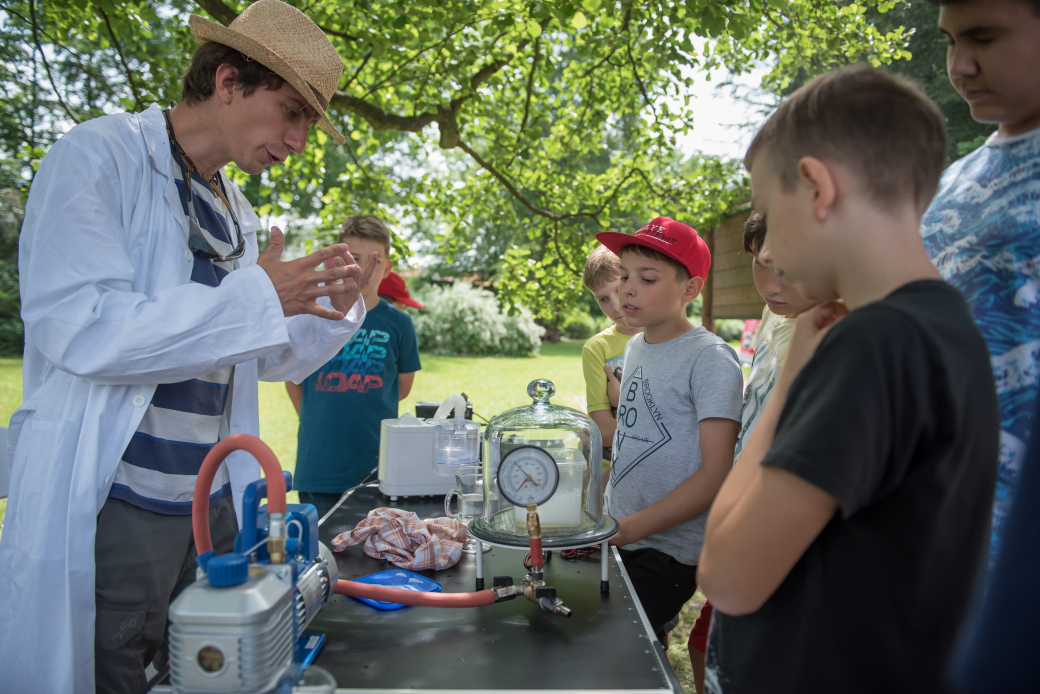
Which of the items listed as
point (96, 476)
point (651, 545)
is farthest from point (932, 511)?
point (96, 476)

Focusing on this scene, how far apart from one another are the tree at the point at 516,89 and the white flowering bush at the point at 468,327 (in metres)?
12.2

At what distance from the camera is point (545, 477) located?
1569mm

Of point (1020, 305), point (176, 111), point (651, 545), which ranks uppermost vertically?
point (176, 111)

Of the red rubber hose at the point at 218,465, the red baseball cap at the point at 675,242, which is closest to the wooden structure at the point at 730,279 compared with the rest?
the red baseball cap at the point at 675,242

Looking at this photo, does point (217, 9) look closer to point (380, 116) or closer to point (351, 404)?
point (380, 116)

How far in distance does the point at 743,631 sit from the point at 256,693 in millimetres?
746

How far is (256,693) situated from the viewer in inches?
37.0

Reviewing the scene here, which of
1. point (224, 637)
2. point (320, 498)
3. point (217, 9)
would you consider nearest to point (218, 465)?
point (224, 637)

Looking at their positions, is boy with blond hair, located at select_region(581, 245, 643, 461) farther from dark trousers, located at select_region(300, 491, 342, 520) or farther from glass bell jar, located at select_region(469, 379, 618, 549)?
dark trousers, located at select_region(300, 491, 342, 520)

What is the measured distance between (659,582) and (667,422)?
0.52m

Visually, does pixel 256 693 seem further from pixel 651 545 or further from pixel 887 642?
pixel 651 545

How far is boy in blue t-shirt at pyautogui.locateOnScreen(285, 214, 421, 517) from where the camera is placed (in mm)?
3514

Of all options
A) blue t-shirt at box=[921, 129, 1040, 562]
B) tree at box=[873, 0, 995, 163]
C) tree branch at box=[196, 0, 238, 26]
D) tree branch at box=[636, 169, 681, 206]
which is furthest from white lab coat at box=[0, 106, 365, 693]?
tree at box=[873, 0, 995, 163]

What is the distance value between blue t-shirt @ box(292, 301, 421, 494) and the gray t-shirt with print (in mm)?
1630
